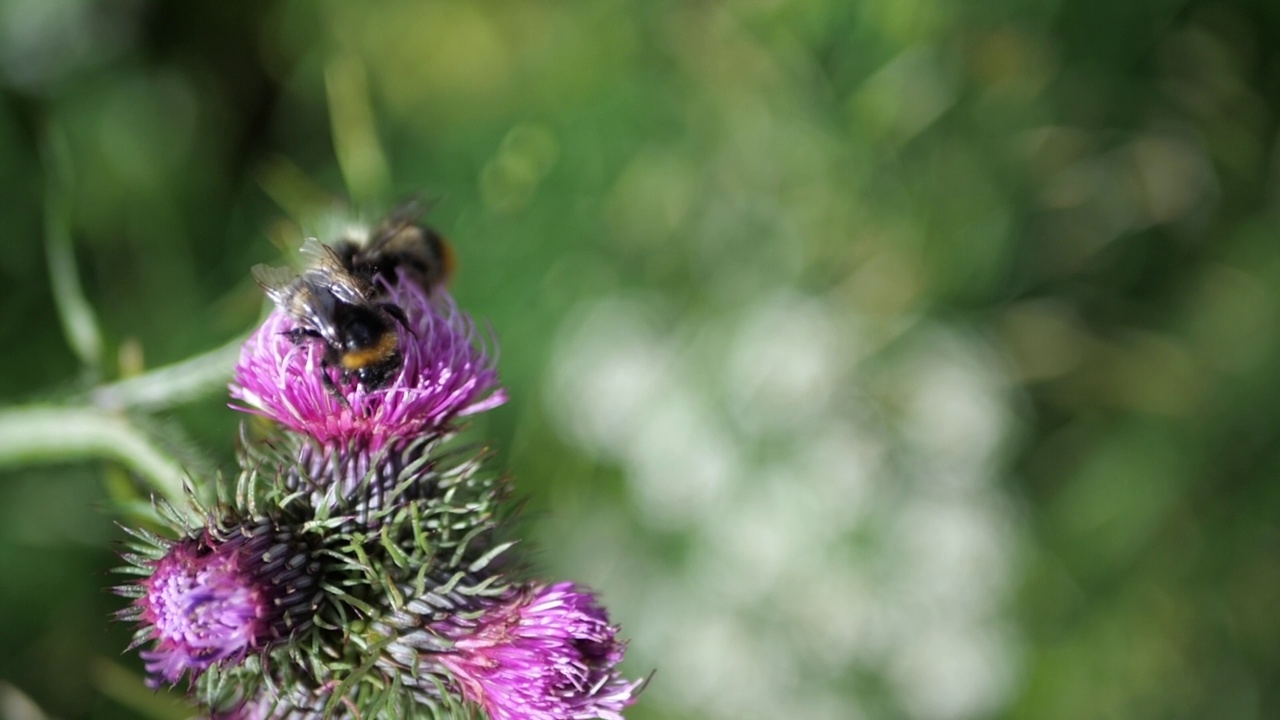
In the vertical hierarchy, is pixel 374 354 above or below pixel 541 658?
above

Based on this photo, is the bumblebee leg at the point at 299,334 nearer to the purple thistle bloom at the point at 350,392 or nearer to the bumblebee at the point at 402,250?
the purple thistle bloom at the point at 350,392

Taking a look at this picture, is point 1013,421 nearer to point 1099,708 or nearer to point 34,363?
point 1099,708

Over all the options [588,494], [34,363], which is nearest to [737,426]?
[588,494]

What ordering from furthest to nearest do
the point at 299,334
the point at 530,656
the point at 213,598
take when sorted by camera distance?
the point at 299,334
the point at 530,656
the point at 213,598

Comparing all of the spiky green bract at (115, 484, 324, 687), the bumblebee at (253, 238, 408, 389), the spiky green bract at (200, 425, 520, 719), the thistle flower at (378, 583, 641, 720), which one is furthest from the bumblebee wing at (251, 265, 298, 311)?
the thistle flower at (378, 583, 641, 720)

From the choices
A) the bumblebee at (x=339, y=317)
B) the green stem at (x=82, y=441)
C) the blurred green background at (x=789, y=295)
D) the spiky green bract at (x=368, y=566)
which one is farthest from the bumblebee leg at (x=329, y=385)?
the blurred green background at (x=789, y=295)

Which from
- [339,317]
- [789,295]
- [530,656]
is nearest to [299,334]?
[339,317]

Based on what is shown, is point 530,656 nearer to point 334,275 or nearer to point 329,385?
point 329,385
